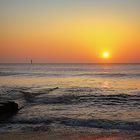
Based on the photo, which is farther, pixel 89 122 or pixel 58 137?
pixel 89 122

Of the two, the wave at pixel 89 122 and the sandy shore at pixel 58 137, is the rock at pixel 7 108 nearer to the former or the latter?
the wave at pixel 89 122

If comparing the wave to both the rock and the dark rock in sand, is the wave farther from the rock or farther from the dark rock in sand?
the rock

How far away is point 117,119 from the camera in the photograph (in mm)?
12922

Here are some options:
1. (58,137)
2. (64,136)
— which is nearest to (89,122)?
(64,136)

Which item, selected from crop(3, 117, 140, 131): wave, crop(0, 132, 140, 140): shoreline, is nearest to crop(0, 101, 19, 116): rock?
crop(3, 117, 140, 131): wave

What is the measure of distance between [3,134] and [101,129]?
377 cm

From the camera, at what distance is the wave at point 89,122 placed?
38.0 feet

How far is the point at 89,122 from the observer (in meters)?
12.3

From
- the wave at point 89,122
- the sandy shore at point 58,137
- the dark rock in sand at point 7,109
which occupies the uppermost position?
the dark rock in sand at point 7,109

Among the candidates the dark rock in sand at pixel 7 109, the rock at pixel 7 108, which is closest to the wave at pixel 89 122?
the dark rock in sand at pixel 7 109

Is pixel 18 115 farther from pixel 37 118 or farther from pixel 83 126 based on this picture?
pixel 83 126

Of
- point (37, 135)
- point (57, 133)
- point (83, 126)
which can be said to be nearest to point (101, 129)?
point (83, 126)

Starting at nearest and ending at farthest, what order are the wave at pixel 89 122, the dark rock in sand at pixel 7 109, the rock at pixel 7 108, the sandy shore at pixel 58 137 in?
the sandy shore at pixel 58 137 < the wave at pixel 89 122 < the dark rock in sand at pixel 7 109 < the rock at pixel 7 108

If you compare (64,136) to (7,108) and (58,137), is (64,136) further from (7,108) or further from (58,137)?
(7,108)
